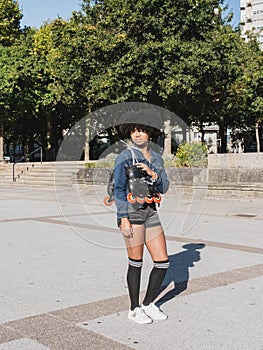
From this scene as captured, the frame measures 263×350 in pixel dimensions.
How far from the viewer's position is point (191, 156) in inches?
779

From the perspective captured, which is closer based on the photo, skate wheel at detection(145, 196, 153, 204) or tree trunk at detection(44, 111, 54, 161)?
skate wheel at detection(145, 196, 153, 204)

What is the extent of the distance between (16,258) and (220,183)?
1034 cm

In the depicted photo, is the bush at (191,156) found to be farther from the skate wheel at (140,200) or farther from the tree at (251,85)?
the skate wheel at (140,200)

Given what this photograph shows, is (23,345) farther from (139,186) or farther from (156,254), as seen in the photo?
(139,186)

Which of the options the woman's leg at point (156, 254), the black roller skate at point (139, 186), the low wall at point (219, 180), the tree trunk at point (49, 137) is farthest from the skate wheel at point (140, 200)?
the tree trunk at point (49, 137)

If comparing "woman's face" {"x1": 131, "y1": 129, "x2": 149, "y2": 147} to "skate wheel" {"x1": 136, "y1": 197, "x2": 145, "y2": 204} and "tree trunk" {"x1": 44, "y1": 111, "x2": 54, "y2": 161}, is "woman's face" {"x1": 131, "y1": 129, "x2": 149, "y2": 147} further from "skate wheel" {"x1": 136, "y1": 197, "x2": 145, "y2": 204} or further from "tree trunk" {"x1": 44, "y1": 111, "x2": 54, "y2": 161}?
"tree trunk" {"x1": 44, "y1": 111, "x2": 54, "y2": 161}

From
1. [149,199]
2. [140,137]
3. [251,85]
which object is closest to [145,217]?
[149,199]

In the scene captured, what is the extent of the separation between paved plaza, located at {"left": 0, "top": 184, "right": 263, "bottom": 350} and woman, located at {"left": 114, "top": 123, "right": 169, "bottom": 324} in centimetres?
22

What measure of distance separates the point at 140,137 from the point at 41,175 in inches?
903

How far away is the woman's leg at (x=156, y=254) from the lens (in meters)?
4.52

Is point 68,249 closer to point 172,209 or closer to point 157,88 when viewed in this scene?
point 172,209

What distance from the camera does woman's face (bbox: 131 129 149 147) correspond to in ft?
14.8

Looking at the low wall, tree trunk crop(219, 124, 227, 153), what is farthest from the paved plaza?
tree trunk crop(219, 124, 227, 153)

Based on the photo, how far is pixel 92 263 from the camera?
23.3 ft
